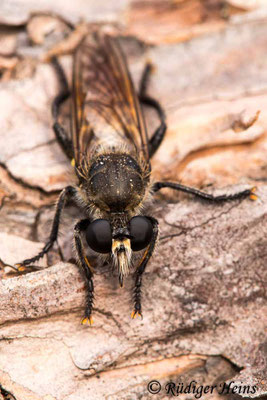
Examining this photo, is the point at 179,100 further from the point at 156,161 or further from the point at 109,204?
the point at 109,204

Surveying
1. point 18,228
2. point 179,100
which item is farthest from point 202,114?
point 18,228

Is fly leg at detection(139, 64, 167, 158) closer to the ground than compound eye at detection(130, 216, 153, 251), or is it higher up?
higher up

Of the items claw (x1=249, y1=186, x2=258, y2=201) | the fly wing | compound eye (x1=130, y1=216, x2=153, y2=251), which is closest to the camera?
compound eye (x1=130, y1=216, x2=153, y2=251)

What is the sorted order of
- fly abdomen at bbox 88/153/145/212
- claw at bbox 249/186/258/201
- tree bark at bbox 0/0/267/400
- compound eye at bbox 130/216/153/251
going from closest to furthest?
1. tree bark at bbox 0/0/267/400
2. compound eye at bbox 130/216/153/251
3. fly abdomen at bbox 88/153/145/212
4. claw at bbox 249/186/258/201

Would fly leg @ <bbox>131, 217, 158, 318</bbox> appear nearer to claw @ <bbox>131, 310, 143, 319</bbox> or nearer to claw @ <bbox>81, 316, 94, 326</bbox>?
claw @ <bbox>131, 310, 143, 319</bbox>

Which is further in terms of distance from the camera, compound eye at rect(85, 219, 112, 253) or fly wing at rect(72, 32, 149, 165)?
fly wing at rect(72, 32, 149, 165)

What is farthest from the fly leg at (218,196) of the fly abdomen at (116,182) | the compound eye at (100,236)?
the compound eye at (100,236)

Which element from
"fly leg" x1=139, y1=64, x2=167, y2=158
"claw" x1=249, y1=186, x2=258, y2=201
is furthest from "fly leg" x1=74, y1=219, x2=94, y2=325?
"claw" x1=249, y1=186, x2=258, y2=201

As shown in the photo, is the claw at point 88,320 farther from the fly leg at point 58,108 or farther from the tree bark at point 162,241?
the fly leg at point 58,108
